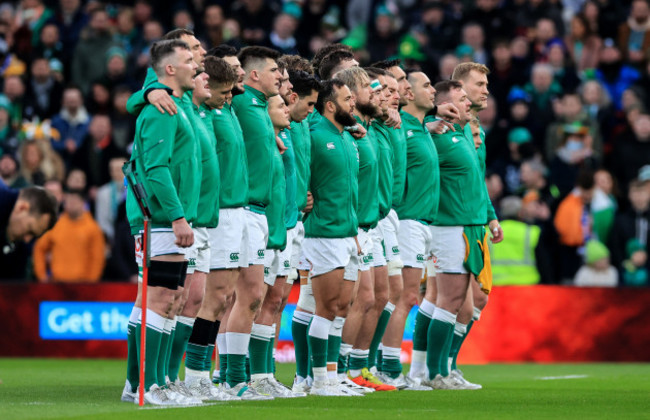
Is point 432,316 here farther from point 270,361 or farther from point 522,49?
point 522,49

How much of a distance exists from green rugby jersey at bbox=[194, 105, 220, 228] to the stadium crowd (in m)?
0.02

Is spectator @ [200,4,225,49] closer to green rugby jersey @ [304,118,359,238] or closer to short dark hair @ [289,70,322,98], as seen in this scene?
short dark hair @ [289,70,322,98]

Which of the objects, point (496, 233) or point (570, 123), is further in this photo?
point (570, 123)

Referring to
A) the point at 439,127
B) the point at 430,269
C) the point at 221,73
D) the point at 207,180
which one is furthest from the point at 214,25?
the point at 207,180

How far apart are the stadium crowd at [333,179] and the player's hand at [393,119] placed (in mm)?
18

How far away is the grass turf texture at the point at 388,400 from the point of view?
29.9 ft

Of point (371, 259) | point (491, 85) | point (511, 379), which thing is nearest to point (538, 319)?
point (511, 379)

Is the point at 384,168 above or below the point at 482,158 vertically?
below

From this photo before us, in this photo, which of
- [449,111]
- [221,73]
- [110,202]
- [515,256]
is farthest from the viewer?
[110,202]

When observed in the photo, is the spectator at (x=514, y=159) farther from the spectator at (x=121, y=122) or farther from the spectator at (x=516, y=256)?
the spectator at (x=121, y=122)

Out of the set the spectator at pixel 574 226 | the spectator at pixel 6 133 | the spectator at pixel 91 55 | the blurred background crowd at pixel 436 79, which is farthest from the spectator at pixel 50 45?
the spectator at pixel 574 226

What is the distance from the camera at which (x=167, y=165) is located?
30.4 feet

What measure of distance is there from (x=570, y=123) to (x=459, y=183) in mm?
6820

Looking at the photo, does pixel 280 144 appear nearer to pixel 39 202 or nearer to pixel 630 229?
pixel 39 202
